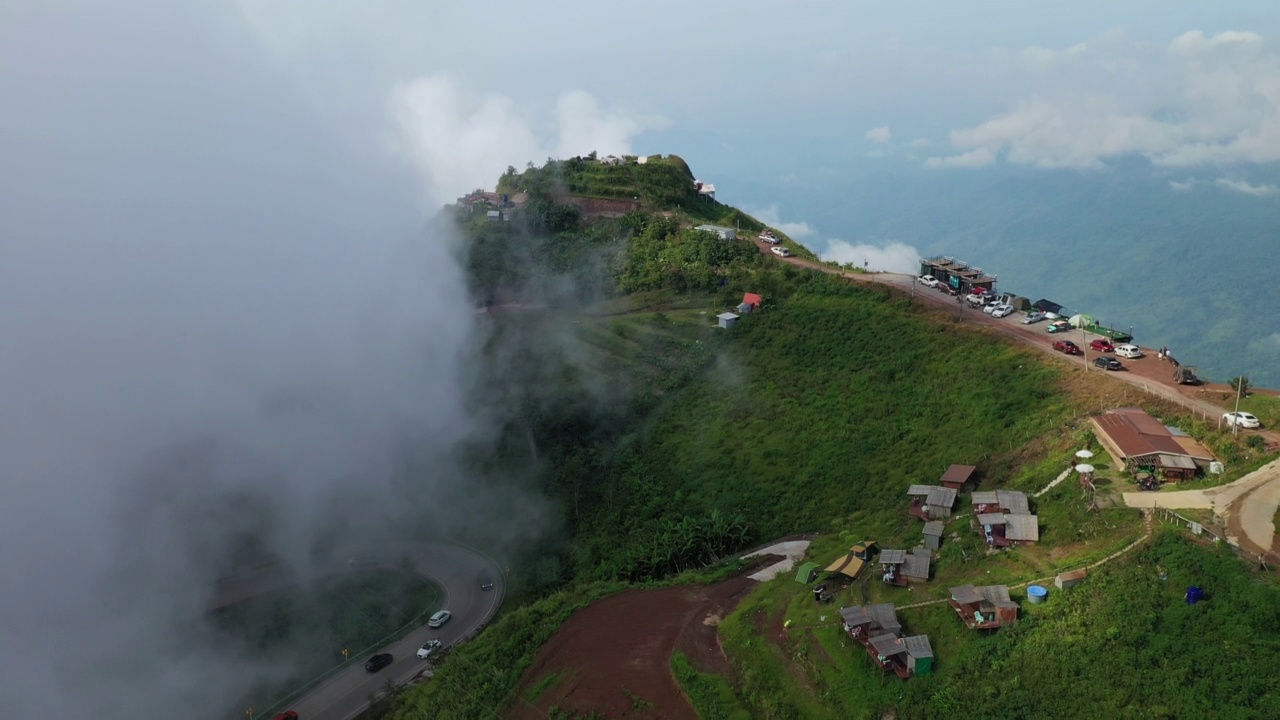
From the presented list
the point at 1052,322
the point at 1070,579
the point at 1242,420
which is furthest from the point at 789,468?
the point at 1242,420

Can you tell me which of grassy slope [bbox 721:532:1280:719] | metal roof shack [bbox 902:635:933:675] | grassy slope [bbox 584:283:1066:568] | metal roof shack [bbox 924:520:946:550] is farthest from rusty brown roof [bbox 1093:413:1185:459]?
metal roof shack [bbox 902:635:933:675]

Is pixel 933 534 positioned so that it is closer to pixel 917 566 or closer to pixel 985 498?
pixel 917 566

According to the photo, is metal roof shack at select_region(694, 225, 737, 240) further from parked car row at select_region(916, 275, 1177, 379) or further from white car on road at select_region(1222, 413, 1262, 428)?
white car on road at select_region(1222, 413, 1262, 428)

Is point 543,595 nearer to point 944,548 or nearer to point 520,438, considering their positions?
point 520,438

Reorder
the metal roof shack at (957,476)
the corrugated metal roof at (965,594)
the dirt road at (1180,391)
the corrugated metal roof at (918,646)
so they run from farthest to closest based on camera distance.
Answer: the metal roof shack at (957,476) → the corrugated metal roof at (965,594) → the dirt road at (1180,391) → the corrugated metal roof at (918,646)

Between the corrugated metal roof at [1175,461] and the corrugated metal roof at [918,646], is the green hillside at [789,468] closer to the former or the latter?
the corrugated metal roof at [918,646]

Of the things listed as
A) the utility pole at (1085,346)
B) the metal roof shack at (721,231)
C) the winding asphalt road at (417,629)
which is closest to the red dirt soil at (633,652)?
the winding asphalt road at (417,629)

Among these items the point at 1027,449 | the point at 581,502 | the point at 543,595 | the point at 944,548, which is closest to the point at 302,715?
the point at 543,595
